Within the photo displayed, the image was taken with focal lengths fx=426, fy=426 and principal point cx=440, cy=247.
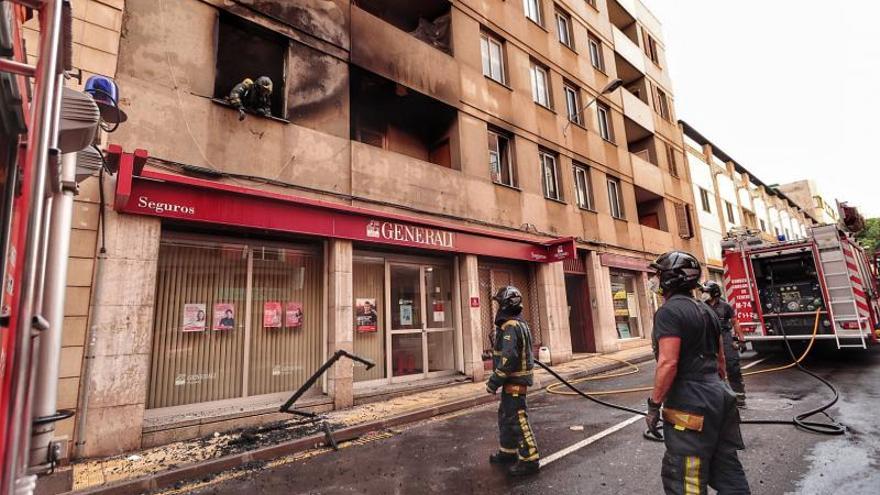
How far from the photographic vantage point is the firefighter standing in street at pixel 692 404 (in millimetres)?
2754

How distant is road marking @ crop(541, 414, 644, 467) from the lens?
15.7 ft

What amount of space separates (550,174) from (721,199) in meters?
18.2

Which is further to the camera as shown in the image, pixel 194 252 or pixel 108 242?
pixel 194 252

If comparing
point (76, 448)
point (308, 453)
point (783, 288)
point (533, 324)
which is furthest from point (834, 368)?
point (76, 448)

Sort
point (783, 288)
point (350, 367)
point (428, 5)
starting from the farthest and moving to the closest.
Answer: point (428, 5), point (783, 288), point (350, 367)

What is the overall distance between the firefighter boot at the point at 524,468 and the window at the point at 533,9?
14.9 m

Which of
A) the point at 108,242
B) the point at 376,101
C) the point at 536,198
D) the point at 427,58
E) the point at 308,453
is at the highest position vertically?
the point at 427,58

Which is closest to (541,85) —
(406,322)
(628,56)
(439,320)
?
(628,56)

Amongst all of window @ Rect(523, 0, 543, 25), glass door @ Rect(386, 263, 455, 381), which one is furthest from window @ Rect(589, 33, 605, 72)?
glass door @ Rect(386, 263, 455, 381)

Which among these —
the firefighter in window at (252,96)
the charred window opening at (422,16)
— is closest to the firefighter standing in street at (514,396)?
the firefighter in window at (252,96)

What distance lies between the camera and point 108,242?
579 cm

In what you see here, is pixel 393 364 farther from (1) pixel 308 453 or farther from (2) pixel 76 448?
(2) pixel 76 448

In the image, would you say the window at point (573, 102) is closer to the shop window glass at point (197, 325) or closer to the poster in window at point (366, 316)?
the poster in window at point (366, 316)

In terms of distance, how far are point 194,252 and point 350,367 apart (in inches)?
129
